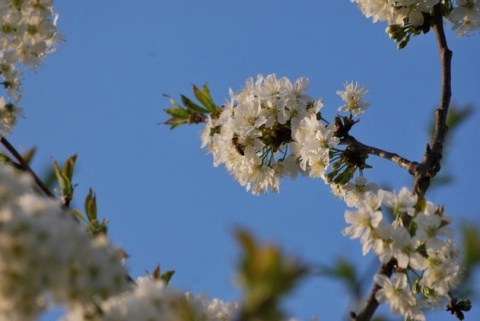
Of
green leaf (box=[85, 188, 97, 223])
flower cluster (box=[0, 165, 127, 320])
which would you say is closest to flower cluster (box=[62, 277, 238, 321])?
flower cluster (box=[0, 165, 127, 320])

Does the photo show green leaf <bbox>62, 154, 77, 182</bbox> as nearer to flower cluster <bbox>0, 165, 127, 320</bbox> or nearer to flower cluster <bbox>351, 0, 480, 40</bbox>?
flower cluster <bbox>0, 165, 127, 320</bbox>

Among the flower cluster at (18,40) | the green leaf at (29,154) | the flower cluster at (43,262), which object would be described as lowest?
the flower cluster at (43,262)

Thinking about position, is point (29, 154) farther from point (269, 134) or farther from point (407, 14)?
point (407, 14)

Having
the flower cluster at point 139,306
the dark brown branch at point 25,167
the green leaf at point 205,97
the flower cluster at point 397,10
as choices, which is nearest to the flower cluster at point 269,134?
the green leaf at point 205,97

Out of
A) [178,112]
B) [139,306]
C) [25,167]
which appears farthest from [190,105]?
[139,306]

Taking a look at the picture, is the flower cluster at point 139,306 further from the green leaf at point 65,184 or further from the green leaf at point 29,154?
the green leaf at point 29,154

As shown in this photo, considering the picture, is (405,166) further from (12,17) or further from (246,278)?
(246,278)
